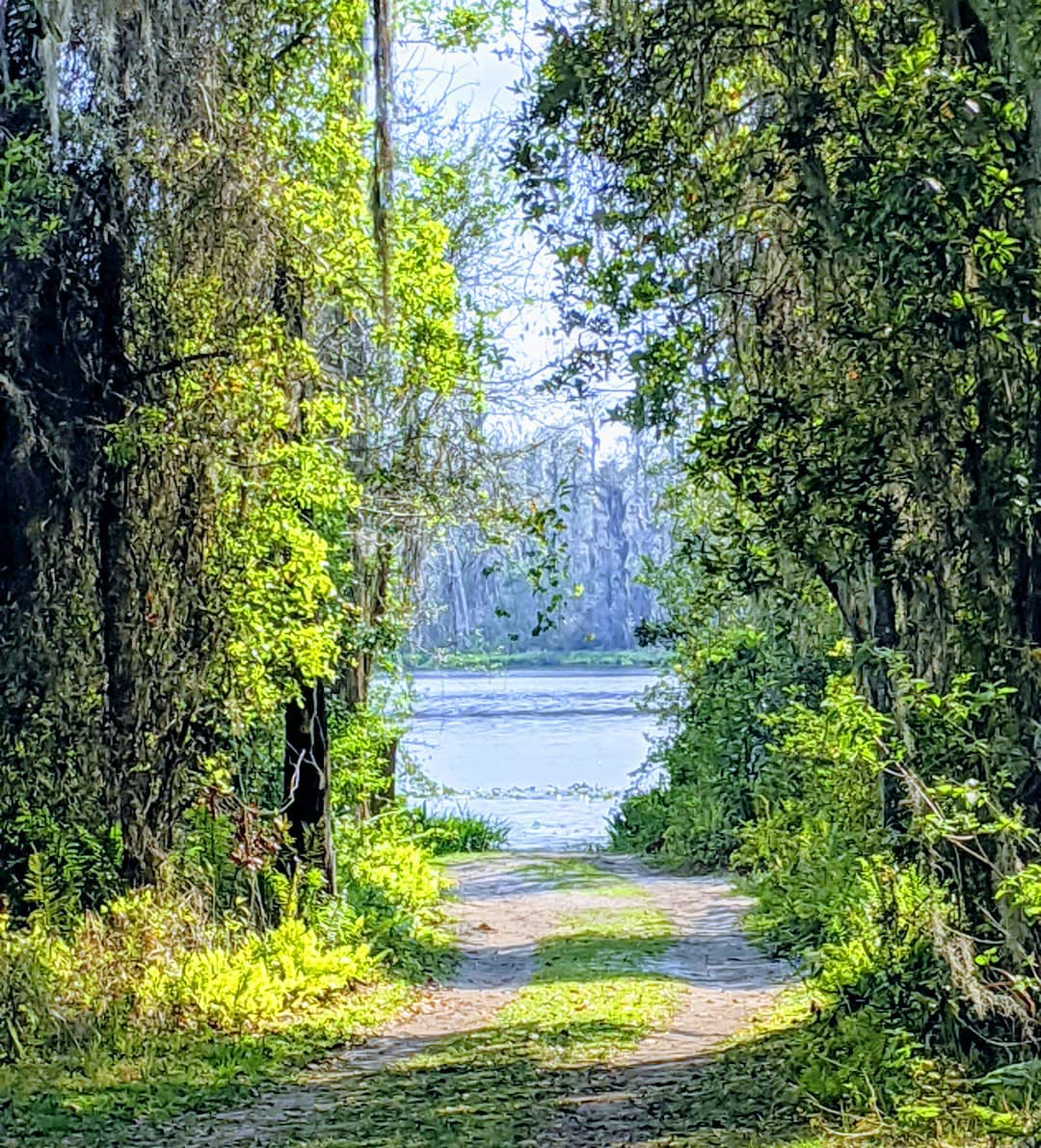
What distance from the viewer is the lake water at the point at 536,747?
20.8 meters

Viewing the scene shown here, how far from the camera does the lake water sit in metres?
20.8

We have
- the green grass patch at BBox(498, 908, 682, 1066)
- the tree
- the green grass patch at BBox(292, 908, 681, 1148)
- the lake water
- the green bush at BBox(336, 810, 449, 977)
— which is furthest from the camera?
→ the lake water

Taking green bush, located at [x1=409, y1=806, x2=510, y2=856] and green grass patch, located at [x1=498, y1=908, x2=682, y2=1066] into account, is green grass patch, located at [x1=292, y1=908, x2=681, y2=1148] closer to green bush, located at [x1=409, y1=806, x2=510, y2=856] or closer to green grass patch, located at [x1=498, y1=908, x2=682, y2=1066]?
green grass patch, located at [x1=498, y1=908, x2=682, y2=1066]

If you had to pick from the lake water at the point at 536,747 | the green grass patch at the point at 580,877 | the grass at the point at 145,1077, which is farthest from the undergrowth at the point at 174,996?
the lake water at the point at 536,747

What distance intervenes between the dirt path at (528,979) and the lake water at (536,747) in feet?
6.20

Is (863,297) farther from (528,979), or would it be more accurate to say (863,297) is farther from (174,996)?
(528,979)

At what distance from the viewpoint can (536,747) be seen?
30359 millimetres

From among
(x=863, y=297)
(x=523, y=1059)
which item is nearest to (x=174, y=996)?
(x=523, y=1059)

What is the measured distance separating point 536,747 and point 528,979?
821 inches

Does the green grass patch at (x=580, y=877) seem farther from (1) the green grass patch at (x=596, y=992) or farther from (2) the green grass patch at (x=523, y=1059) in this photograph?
(2) the green grass patch at (x=523, y=1059)

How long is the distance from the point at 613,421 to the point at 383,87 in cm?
272

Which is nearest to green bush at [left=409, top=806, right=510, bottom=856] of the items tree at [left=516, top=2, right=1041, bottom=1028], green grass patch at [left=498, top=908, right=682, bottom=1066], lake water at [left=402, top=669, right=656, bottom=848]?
lake water at [left=402, top=669, right=656, bottom=848]

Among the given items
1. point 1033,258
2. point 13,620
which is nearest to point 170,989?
point 13,620

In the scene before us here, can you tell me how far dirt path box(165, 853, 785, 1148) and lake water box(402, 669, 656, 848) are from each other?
1889mm
